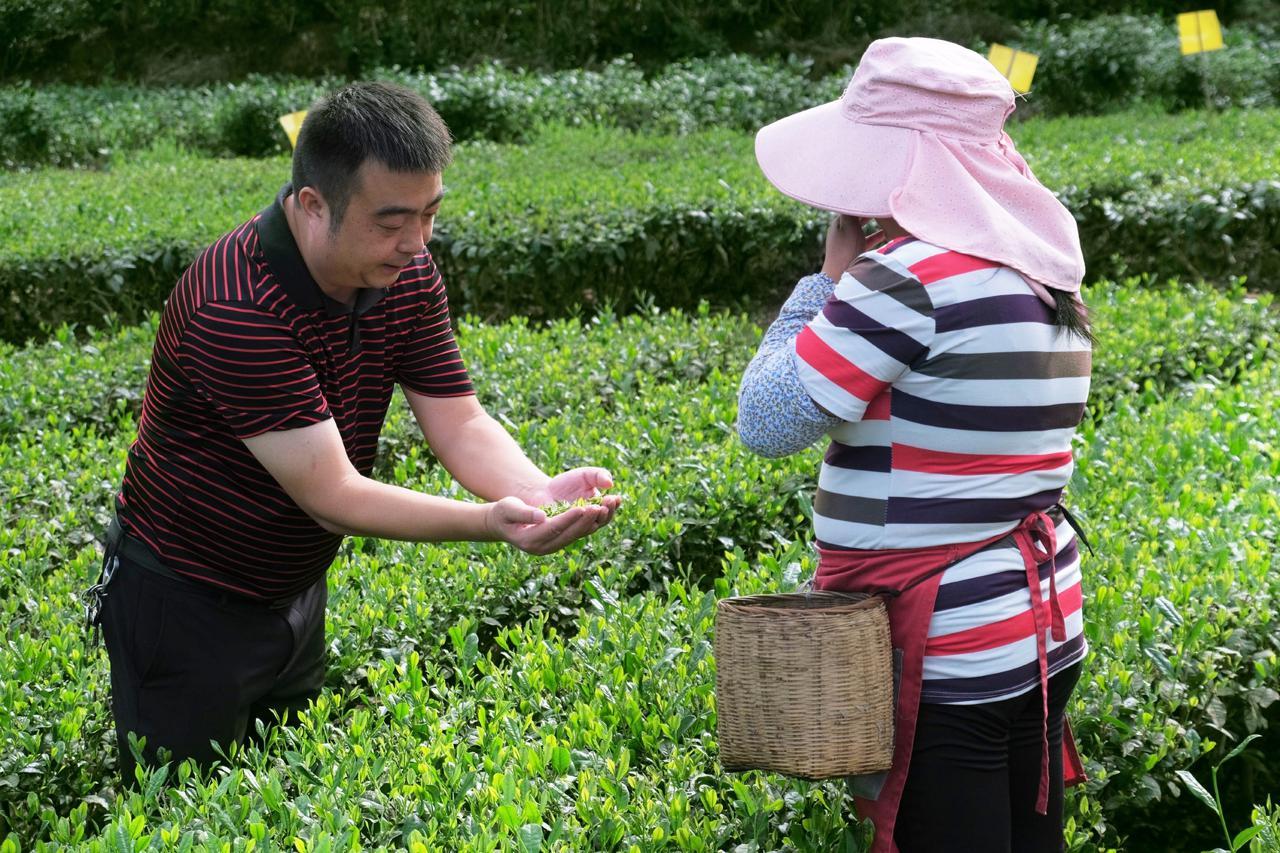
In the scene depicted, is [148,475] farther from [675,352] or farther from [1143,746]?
[675,352]

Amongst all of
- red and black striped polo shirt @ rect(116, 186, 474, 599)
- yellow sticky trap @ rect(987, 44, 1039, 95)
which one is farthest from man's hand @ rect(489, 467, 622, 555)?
yellow sticky trap @ rect(987, 44, 1039, 95)

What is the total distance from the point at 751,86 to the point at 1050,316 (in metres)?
11.1

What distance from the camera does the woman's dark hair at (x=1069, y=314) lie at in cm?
200

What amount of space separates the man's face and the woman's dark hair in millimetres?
1061

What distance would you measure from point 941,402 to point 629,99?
35.2 ft

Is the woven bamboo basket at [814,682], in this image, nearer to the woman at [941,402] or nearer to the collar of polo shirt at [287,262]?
the woman at [941,402]

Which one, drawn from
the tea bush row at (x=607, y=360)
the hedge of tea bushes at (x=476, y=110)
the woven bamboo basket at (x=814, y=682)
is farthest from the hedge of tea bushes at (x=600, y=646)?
the hedge of tea bushes at (x=476, y=110)

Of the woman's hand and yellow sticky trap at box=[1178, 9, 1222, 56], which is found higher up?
the woman's hand

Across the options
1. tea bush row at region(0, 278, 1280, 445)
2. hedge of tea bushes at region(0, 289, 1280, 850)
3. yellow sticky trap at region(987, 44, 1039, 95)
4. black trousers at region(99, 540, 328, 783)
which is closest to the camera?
hedge of tea bushes at region(0, 289, 1280, 850)

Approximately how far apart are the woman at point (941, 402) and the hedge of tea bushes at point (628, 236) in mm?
4793

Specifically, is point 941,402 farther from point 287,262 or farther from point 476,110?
point 476,110

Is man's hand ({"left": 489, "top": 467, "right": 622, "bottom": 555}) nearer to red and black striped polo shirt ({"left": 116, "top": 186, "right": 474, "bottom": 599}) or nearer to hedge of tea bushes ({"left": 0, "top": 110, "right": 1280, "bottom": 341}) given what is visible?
red and black striped polo shirt ({"left": 116, "top": 186, "right": 474, "bottom": 599})

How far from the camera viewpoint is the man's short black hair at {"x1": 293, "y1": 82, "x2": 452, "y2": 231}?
2195 mm

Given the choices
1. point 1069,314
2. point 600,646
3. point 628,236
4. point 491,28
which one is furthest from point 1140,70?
point 1069,314
